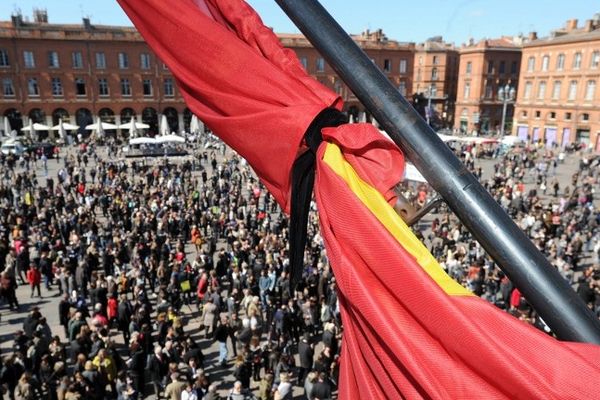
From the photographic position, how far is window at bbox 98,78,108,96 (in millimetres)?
50497

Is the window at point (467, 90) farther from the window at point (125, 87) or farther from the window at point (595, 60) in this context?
the window at point (125, 87)

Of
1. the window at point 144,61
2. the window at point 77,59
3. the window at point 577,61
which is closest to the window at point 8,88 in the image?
the window at point 77,59

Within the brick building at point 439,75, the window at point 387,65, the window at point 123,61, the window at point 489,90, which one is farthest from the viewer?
the brick building at point 439,75

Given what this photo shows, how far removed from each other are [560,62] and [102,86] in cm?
5011

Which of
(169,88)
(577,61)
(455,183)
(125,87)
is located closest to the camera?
(455,183)

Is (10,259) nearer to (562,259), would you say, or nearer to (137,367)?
(137,367)

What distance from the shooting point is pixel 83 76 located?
4969cm

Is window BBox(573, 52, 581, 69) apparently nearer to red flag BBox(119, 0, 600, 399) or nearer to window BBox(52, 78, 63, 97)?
window BBox(52, 78, 63, 97)

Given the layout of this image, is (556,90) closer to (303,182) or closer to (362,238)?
(303,182)

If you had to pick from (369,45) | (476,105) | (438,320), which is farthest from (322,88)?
(476,105)

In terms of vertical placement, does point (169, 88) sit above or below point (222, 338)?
above

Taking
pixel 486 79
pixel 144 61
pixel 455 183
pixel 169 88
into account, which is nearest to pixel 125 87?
pixel 144 61

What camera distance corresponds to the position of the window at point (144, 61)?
2028 inches

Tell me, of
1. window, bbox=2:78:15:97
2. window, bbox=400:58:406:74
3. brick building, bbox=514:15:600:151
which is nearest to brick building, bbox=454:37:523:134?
brick building, bbox=514:15:600:151
